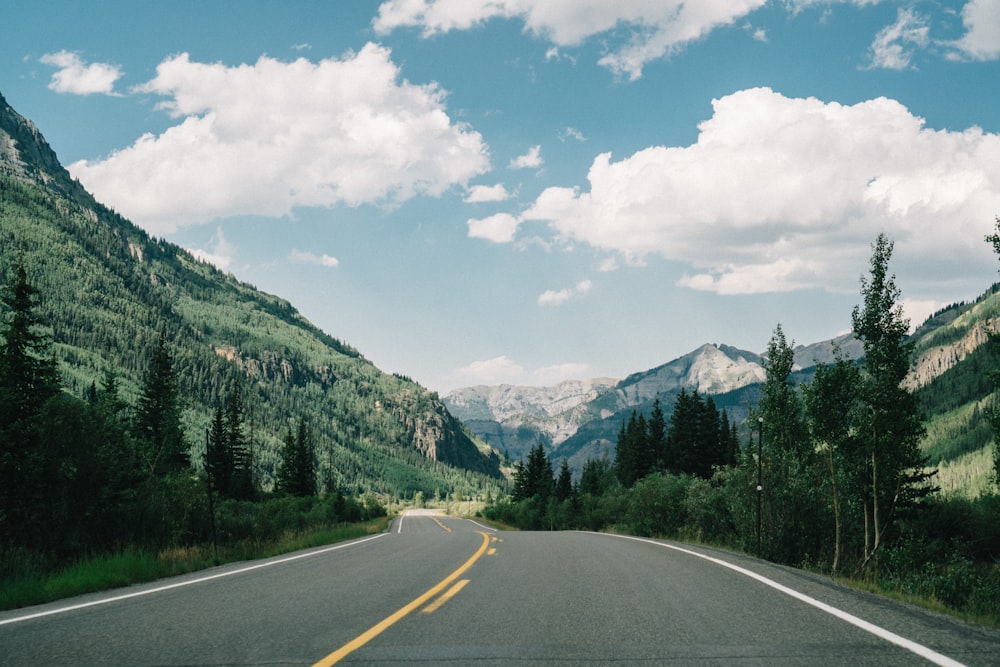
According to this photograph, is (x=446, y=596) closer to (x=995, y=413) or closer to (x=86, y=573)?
(x=86, y=573)

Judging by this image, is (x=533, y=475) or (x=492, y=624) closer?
(x=492, y=624)

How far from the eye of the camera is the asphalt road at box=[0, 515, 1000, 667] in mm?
5238

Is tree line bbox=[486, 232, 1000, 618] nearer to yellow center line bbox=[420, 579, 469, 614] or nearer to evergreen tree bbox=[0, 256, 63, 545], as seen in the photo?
yellow center line bbox=[420, 579, 469, 614]

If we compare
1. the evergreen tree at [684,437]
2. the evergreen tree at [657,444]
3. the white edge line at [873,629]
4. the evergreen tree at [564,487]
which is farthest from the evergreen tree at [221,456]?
the white edge line at [873,629]

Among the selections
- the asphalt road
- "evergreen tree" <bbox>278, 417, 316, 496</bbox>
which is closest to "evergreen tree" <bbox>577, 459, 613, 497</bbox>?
"evergreen tree" <bbox>278, 417, 316, 496</bbox>

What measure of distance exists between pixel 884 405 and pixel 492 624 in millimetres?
25089

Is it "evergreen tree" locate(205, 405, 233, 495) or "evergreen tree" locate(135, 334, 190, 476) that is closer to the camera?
"evergreen tree" locate(135, 334, 190, 476)

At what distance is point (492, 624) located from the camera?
21.5ft

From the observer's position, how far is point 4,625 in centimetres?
689

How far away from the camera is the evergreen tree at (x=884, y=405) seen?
2586cm

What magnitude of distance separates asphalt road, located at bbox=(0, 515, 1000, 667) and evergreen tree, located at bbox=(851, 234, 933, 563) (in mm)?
18182

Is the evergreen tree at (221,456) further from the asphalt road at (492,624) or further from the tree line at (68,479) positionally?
the asphalt road at (492,624)

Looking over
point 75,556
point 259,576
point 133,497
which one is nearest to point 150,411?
point 133,497

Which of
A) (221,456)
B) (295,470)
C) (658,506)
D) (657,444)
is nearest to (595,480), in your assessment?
(657,444)
